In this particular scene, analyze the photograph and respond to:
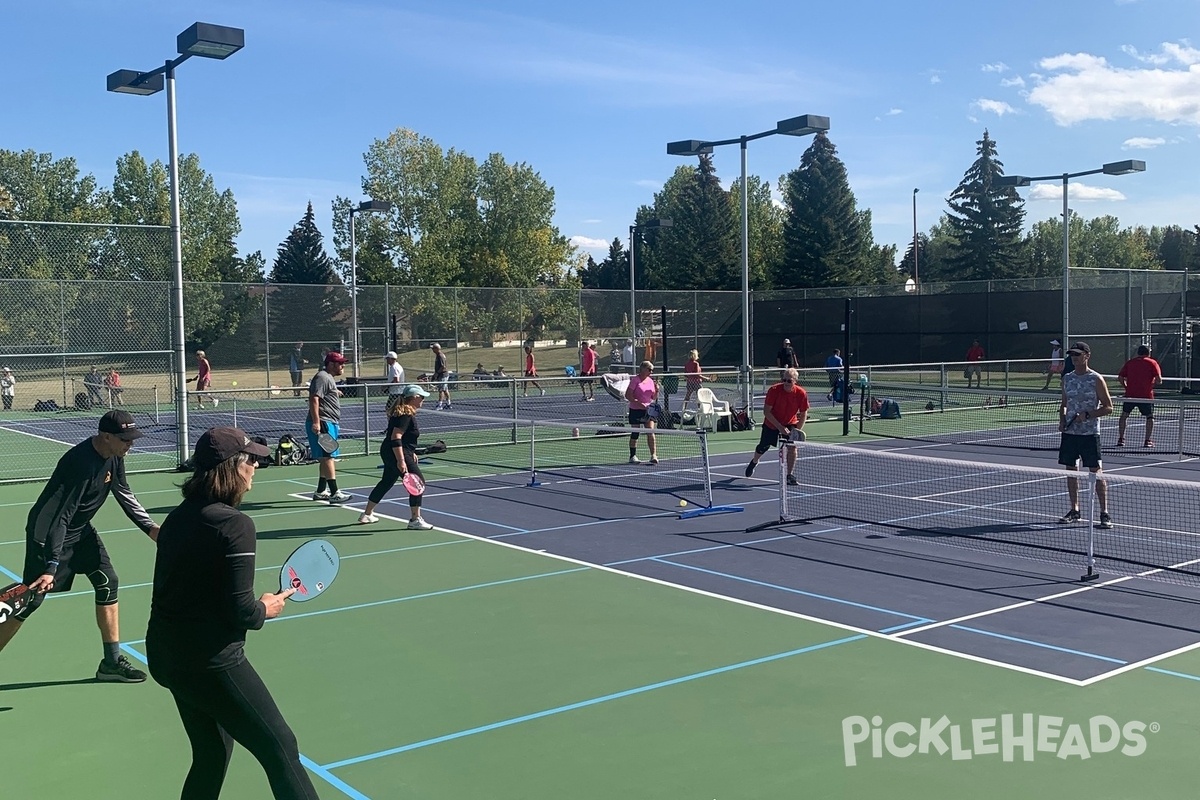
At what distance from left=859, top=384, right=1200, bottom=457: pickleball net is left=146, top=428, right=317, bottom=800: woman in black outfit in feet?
56.8

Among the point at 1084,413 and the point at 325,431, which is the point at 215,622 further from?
the point at 325,431

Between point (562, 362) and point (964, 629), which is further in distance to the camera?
point (562, 362)

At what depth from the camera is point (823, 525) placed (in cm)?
1283

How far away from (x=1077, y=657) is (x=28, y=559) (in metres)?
6.86

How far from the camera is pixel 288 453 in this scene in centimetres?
1936

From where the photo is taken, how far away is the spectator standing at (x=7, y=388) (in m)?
29.1

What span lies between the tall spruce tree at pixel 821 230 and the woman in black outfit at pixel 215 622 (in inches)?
2743

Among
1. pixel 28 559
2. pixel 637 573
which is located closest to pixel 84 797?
pixel 28 559

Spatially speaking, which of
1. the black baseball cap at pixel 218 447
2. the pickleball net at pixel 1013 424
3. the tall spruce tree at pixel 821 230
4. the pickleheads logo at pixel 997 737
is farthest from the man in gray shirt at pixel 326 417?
the tall spruce tree at pixel 821 230

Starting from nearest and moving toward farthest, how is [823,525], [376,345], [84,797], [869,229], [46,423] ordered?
[84,797], [823,525], [46,423], [376,345], [869,229]

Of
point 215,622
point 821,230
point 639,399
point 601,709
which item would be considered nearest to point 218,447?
point 215,622

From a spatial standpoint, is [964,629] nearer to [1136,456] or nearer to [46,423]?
[1136,456]

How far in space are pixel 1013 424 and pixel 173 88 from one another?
1918 cm

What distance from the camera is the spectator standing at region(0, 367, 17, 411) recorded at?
2908 centimetres
